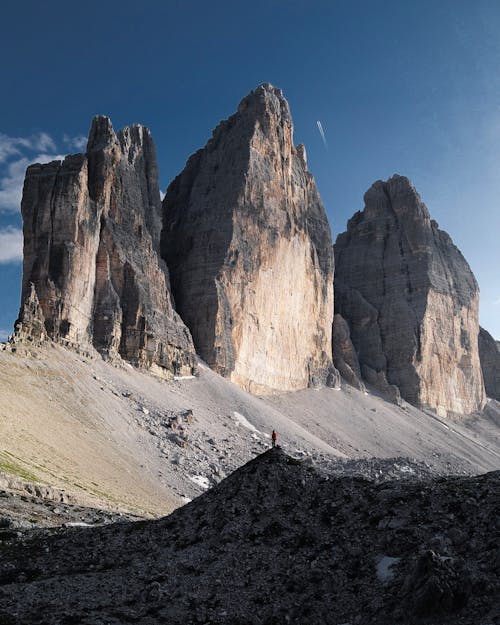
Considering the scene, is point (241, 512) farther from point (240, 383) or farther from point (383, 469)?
point (240, 383)

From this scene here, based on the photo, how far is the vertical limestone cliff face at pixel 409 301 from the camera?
101625 mm

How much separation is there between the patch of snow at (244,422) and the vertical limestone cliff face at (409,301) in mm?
43289

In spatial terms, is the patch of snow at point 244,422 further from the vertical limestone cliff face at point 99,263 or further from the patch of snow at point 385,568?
the patch of snow at point 385,568

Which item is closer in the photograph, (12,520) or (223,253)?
(12,520)

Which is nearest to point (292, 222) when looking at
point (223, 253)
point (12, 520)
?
point (223, 253)

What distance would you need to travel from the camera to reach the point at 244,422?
Answer: 56.8 m

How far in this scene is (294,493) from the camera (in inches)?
519

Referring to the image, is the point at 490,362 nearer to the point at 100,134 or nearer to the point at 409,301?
the point at 409,301

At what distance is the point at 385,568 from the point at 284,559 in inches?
75.9

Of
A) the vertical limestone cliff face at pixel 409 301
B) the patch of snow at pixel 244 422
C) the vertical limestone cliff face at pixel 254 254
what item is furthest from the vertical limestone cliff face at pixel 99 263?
the vertical limestone cliff face at pixel 409 301

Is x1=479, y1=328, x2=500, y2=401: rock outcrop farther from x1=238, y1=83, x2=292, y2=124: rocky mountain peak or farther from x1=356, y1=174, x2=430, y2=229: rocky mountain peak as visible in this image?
x1=238, y1=83, x2=292, y2=124: rocky mountain peak

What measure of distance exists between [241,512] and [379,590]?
387 cm

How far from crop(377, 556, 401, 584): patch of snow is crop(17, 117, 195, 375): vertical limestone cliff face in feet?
136

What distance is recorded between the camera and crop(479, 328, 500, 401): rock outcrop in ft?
410
